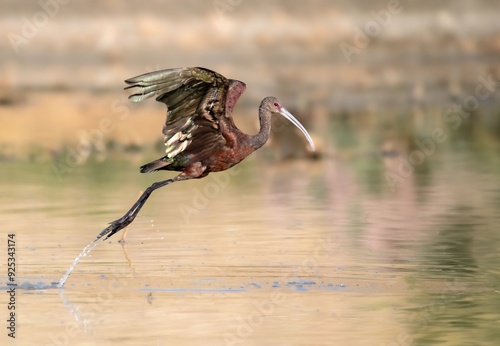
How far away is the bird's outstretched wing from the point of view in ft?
44.9

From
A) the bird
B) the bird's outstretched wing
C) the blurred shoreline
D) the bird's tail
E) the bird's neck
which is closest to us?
the bird's outstretched wing

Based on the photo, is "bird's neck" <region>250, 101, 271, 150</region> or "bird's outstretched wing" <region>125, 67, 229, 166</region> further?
"bird's neck" <region>250, 101, 271, 150</region>

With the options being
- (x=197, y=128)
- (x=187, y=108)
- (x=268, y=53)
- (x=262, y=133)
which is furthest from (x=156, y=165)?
(x=268, y=53)

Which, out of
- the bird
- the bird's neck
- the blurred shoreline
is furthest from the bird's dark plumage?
the blurred shoreline

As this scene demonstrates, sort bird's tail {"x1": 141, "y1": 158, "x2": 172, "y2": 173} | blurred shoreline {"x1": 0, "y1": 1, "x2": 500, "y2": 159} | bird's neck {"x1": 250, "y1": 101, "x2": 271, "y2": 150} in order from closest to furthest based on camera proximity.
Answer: bird's tail {"x1": 141, "y1": 158, "x2": 172, "y2": 173}, bird's neck {"x1": 250, "y1": 101, "x2": 271, "y2": 150}, blurred shoreline {"x1": 0, "y1": 1, "x2": 500, "y2": 159}

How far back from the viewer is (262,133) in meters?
14.9

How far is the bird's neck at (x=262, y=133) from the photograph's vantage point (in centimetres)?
1484

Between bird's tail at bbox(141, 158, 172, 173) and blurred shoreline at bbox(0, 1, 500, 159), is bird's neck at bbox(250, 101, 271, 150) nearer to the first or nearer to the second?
bird's tail at bbox(141, 158, 172, 173)

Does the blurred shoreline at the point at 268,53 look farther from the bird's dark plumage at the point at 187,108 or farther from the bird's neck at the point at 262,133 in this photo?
the bird's dark plumage at the point at 187,108

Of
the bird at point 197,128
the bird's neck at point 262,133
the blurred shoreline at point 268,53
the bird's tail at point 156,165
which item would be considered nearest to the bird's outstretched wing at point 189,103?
the bird at point 197,128

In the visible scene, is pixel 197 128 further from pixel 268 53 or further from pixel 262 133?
pixel 268 53

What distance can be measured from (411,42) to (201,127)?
1024 inches

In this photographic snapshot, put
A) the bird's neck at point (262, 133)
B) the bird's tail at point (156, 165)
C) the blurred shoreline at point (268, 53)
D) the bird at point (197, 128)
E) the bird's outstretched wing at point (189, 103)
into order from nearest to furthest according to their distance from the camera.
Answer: the bird's outstretched wing at point (189, 103), the bird at point (197, 128), the bird's tail at point (156, 165), the bird's neck at point (262, 133), the blurred shoreline at point (268, 53)

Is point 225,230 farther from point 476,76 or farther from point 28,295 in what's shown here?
point 476,76
